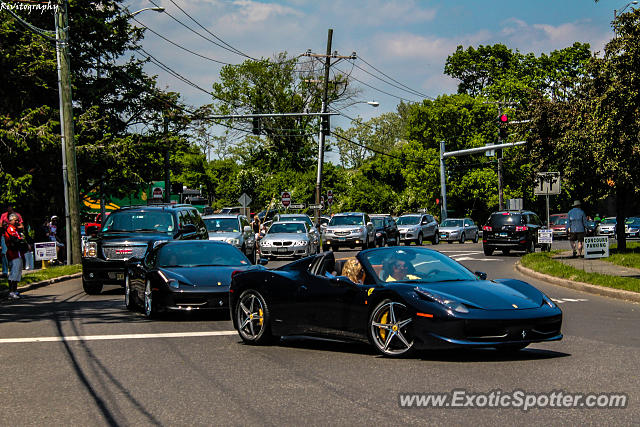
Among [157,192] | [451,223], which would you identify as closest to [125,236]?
[157,192]

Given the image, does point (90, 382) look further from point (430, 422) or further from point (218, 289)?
point (218, 289)

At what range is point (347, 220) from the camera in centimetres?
4044

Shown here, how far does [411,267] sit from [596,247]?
18.6m

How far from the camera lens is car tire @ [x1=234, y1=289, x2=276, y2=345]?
10.7 meters

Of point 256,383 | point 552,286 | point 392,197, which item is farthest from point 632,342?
point 392,197

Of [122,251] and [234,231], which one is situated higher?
[234,231]

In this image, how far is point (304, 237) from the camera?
115 ft

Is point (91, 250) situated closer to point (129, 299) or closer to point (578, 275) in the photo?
point (129, 299)

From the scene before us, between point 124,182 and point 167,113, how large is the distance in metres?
4.76

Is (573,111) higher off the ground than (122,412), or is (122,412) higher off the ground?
(573,111)

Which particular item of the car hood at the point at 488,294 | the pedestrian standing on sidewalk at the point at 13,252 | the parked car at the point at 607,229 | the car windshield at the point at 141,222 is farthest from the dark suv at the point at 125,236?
the parked car at the point at 607,229

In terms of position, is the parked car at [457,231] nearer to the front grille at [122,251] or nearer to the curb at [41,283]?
the curb at [41,283]

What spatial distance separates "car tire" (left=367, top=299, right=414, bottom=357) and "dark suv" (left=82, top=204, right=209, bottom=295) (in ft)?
37.2

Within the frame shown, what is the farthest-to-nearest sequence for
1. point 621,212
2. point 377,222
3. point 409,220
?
point 409,220 < point 377,222 < point 621,212
